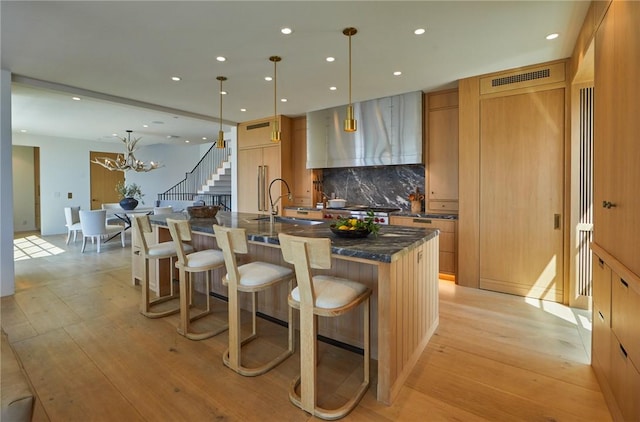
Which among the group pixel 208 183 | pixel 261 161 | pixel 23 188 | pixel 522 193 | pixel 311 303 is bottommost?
pixel 311 303

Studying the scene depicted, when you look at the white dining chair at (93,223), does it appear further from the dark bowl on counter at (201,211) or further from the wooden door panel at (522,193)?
the wooden door panel at (522,193)

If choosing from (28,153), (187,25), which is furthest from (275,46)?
(28,153)

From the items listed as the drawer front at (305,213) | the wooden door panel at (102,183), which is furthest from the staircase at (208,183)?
the drawer front at (305,213)

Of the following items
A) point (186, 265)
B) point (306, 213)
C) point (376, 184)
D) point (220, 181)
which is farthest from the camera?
point (220, 181)

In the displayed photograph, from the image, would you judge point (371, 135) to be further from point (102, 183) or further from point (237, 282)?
point (102, 183)

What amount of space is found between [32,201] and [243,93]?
8734 mm

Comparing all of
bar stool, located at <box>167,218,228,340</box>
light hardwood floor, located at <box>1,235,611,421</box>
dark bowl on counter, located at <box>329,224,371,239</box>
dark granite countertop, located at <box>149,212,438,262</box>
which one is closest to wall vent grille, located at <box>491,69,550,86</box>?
dark granite countertop, located at <box>149,212,438,262</box>

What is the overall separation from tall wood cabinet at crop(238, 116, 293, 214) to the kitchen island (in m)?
3.01

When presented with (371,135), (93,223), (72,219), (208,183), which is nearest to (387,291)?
(371,135)

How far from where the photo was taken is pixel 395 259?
5.74 ft

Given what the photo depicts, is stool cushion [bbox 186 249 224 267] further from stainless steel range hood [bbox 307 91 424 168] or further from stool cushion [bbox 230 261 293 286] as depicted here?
stainless steel range hood [bbox 307 91 424 168]

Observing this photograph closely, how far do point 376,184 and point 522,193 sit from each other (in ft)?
7.61

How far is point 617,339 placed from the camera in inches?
64.5

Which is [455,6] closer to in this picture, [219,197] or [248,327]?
[248,327]
